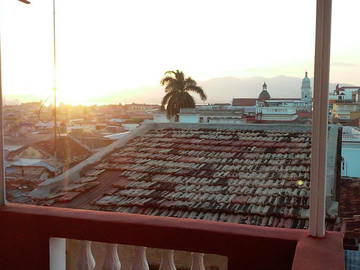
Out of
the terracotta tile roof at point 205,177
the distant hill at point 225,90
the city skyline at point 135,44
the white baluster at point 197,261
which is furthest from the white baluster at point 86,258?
the terracotta tile roof at point 205,177

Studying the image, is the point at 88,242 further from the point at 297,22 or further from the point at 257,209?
the point at 257,209

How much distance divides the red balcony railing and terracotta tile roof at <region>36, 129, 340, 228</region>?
1.34m

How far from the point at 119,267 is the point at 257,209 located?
1.74 meters

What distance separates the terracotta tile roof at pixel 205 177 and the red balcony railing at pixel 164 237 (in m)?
1.34

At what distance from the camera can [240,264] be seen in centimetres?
127

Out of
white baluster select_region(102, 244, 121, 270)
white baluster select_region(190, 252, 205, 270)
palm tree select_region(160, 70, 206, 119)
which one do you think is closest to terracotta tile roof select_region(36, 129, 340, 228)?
palm tree select_region(160, 70, 206, 119)

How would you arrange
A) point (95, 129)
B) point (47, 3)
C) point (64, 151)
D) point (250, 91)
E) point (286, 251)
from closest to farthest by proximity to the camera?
point (286, 251)
point (250, 91)
point (47, 3)
point (95, 129)
point (64, 151)

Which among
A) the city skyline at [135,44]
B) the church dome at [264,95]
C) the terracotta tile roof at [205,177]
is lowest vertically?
the terracotta tile roof at [205,177]

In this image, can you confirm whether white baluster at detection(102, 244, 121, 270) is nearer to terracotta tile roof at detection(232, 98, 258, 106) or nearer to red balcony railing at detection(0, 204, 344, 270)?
red balcony railing at detection(0, 204, 344, 270)

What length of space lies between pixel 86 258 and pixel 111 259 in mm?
109

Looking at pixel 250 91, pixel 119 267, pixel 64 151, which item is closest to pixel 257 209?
pixel 250 91

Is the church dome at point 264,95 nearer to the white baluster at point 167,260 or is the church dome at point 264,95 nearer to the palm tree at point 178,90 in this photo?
the palm tree at point 178,90

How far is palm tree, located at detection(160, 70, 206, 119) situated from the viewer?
2.59 m

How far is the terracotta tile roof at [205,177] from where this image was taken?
3029 mm
